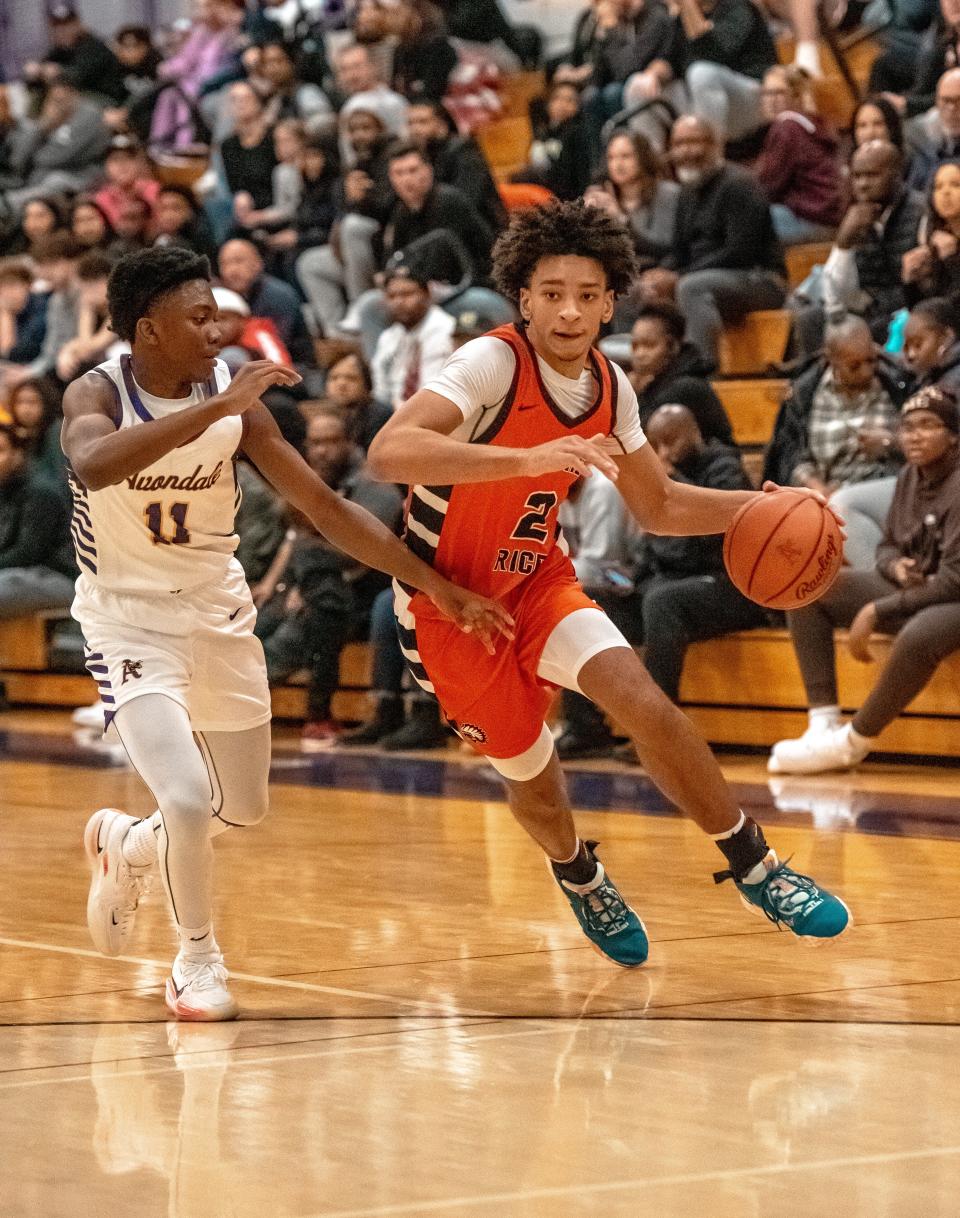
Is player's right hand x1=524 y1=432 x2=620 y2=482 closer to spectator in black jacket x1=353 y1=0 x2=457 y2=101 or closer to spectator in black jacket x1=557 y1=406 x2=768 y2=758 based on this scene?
spectator in black jacket x1=557 y1=406 x2=768 y2=758

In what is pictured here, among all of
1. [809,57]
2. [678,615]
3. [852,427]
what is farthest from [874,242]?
[809,57]

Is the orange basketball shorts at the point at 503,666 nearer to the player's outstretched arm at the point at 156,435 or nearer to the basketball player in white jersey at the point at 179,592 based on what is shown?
the basketball player in white jersey at the point at 179,592

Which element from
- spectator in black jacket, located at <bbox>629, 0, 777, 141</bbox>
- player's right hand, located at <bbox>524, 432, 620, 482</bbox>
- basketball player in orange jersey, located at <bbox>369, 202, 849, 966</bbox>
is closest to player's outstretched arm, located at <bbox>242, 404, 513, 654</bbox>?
basketball player in orange jersey, located at <bbox>369, 202, 849, 966</bbox>

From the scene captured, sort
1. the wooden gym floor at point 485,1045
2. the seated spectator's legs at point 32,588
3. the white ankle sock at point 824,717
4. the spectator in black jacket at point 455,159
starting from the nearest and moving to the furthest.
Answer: the wooden gym floor at point 485,1045
the white ankle sock at point 824,717
the seated spectator's legs at point 32,588
the spectator in black jacket at point 455,159

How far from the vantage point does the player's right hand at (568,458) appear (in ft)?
13.9

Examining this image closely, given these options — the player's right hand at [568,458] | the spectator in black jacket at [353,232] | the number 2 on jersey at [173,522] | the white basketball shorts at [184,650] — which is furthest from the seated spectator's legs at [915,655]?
the spectator in black jacket at [353,232]

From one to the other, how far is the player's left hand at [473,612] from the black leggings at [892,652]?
382 centimetres

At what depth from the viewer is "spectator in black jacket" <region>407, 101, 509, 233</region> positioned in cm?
1220

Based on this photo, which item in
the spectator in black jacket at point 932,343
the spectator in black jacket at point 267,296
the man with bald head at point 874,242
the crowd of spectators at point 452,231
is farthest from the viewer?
the spectator in black jacket at point 267,296

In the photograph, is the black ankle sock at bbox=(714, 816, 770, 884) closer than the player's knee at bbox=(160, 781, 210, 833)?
No

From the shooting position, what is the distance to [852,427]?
9.27 meters

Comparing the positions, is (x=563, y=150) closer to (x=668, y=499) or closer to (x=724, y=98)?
(x=724, y=98)

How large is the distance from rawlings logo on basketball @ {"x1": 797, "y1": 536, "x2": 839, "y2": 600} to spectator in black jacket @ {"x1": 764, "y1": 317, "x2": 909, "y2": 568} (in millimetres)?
4050

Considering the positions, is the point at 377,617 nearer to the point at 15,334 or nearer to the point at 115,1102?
the point at 15,334
